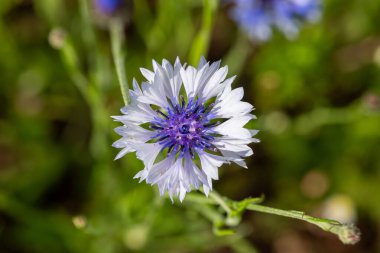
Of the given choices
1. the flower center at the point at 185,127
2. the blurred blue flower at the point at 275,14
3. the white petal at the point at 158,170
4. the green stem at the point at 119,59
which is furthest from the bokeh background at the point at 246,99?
the white petal at the point at 158,170

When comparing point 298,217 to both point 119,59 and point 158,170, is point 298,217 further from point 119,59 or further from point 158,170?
point 119,59

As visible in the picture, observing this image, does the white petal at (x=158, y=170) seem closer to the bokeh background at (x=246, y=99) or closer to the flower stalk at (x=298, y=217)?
the flower stalk at (x=298, y=217)

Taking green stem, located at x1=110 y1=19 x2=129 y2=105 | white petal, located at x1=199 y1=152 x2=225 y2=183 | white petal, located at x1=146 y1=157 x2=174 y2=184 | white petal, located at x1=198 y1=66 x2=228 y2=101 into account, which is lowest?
white petal, located at x1=199 y1=152 x2=225 y2=183

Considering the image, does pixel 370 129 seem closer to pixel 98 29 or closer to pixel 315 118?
pixel 315 118

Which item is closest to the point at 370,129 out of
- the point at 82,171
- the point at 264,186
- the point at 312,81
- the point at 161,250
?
the point at 312,81

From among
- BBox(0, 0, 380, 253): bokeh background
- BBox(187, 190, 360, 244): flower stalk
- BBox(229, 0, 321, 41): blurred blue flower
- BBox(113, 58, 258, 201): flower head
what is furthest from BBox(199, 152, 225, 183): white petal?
BBox(229, 0, 321, 41): blurred blue flower

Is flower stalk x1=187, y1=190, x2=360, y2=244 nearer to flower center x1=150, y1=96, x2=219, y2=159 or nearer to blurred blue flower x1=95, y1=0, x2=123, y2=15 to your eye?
flower center x1=150, y1=96, x2=219, y2=159
